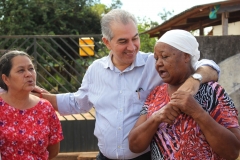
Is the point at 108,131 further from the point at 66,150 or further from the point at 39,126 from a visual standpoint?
the point at 66,150

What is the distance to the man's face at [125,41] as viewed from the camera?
2.62 metres

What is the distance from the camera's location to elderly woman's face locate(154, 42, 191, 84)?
7.45 feet

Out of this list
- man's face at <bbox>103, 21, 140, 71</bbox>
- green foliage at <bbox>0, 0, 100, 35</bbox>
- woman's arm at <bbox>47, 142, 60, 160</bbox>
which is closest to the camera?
man's face at <bbox>103, 21, 140, 71</bbox>

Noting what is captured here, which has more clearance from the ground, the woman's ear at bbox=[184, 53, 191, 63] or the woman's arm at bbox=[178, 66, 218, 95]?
the woman's ear at bbox=[184, 53, 191, 63]

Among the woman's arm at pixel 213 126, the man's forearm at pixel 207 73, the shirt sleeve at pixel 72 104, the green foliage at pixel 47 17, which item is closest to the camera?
the woman's arm at pixel 213 126

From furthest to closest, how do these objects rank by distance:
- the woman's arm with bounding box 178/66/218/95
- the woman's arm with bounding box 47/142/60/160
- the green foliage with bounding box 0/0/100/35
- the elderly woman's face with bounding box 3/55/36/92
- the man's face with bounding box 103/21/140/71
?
the green foliage with bounding box 0/0/100/35 < the woman's arm with bounding box 47/142/60/160 < the elderly woman's face with bounding box 3/55/36/92 < the man's face with bounding box 103/21/140/71 < the woman's arm with bounding box 178/66/218/95

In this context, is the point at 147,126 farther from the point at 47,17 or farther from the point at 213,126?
the point at 47,17

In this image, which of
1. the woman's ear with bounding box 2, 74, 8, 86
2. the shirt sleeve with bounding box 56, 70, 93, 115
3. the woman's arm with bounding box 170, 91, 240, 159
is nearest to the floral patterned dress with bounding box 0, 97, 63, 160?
the woman's ear with bounding box 2, 74, 8, 86

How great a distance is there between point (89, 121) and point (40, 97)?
2.91 meters

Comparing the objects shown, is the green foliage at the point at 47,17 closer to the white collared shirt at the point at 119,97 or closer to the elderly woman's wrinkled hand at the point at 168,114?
the white collared shirt at the point at 119,97

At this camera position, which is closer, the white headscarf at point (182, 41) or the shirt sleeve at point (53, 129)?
the white headscarf at point (182, 41)

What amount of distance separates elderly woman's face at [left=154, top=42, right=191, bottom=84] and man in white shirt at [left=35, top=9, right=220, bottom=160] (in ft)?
0.82

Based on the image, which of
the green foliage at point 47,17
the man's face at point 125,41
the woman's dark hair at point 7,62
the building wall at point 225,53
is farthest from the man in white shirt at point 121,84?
the green foliage at point 47,17

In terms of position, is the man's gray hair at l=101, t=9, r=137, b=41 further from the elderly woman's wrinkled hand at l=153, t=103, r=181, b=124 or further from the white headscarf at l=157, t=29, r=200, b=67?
the elderly woman's wrinkled hand at l=153, t=103, r=181, b=124
